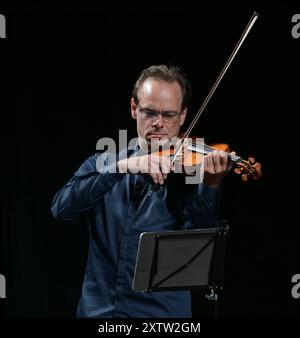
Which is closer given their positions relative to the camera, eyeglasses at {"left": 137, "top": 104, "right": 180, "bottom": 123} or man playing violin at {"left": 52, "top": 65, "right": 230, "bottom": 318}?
man playing violin at {"left": 52, "top": 65, "right": 230, "bottom": 318}

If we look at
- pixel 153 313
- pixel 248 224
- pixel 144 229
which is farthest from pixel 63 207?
pixel 248 224

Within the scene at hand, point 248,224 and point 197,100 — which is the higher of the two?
point 197,100

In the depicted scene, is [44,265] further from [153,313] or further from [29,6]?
[29,6]

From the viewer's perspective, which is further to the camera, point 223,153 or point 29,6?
point 29,6

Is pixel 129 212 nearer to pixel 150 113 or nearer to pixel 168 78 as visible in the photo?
pixel 150 113

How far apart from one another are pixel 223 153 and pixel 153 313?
0.62 m

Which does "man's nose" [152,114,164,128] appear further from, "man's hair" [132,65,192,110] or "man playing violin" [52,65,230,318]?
"man's hair" [132,65,192,110]

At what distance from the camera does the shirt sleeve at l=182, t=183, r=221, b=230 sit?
2271 millimetres

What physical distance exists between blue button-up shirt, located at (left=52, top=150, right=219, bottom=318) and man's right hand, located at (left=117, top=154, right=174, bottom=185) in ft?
0.12

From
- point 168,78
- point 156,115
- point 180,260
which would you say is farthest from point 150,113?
point 180,260

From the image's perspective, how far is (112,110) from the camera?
3055 millimetres

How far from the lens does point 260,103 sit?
305cm

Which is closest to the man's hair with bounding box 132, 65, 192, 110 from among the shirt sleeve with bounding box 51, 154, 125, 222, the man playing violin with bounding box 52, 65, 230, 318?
the man playing violin with bounding box 52, 65, 230, 318

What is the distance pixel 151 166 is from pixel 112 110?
37.2 inches
